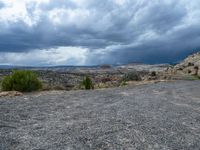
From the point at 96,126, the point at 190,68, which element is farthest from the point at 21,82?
the point at 190,68

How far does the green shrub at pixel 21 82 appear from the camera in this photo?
92.9ft

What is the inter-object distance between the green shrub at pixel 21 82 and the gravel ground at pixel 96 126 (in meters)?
9.96

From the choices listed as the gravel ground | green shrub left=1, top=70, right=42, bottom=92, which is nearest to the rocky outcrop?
green shrub left=1, top=70, right=42, bottom=92

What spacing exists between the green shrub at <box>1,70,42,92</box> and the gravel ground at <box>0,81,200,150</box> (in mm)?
9959

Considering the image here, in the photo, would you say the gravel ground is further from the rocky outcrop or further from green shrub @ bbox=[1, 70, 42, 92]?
the rocky outcrop

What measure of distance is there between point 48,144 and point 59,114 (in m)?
5.25

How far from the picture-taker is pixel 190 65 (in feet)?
195

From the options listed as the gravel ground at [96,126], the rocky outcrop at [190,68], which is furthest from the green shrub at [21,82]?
the rocky outcrop at [190,68]

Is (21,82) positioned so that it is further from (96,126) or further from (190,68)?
(190,68)

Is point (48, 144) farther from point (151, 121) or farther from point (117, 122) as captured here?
point (151, 121)

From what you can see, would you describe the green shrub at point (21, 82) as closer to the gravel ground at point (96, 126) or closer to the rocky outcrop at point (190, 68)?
the gravel ground at point (96, 126)

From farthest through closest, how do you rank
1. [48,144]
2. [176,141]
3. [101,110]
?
[101,110], [176,141], [48,144]

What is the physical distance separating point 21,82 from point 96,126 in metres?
17.0

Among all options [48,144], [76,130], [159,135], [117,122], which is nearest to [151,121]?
[117,122]
